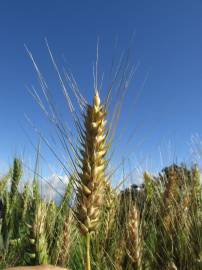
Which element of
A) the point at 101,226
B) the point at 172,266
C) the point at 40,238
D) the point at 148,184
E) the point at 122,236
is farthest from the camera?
the point at 148,184

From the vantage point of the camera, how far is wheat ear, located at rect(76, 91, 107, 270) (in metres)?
2.01

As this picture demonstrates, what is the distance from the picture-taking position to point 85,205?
6.66ft

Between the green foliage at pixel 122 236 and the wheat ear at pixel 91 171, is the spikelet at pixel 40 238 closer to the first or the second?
the green foliage at pixel 122 236

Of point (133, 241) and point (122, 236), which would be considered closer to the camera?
point (133, 241)

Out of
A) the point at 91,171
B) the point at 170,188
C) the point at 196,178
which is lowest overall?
the point at 91,171

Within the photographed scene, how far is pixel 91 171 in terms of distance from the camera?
2080mm

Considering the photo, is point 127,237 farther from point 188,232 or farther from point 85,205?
point 85,205

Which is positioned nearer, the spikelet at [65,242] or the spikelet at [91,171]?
the spikelet at [91,171]

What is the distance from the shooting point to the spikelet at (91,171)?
2007mm

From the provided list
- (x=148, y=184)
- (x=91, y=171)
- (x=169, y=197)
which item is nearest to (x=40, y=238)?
(x=91, y=171)

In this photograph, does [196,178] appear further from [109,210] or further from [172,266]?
[172,266]

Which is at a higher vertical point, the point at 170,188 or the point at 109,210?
the point at 170,188

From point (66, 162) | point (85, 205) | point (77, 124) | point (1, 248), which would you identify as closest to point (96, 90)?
point (77, 124)

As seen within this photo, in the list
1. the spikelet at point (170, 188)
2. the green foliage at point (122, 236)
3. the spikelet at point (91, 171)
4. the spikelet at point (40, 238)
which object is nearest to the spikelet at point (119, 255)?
the green foliage at point (122, 236)
